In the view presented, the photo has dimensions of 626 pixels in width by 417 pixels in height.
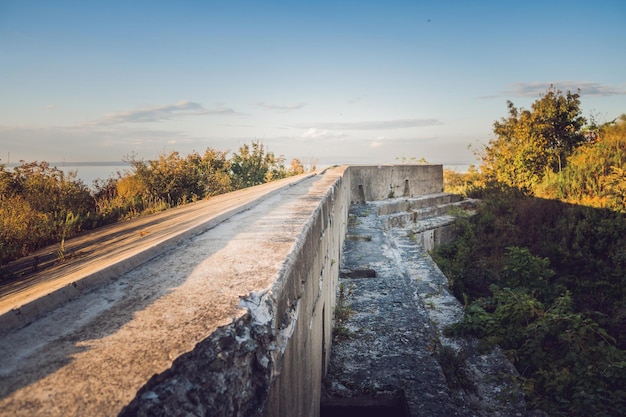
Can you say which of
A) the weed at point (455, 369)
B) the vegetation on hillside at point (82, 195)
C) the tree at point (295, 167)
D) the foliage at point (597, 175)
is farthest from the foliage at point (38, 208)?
the foliage at point (597, 175)

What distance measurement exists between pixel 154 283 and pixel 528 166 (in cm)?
1498

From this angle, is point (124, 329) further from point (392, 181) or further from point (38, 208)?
point (392, 181)

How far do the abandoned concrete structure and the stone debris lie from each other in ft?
3.32

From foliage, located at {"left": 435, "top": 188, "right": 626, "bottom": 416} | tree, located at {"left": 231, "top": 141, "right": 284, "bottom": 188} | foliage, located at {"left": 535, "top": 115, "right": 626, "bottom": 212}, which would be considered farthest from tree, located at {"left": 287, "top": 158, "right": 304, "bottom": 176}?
foliage, located at {"left": 535, "top": 115, "right": 626, "bottom": 212}

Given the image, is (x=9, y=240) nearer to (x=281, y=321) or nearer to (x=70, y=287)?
(x=70, y=287)

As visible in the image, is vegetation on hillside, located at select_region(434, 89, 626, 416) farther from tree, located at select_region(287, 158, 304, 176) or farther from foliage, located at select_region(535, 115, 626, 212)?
tree, located at select_region(287, 158, 304, 176)

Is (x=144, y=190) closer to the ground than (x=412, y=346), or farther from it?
farther from it

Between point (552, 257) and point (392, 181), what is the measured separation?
4794mm

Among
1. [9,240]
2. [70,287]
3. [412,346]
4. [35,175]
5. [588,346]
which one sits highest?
[35,175]

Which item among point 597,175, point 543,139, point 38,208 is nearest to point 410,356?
point 38,208

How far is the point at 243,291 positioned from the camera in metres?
1.21

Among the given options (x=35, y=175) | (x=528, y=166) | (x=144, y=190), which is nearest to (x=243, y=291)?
(x=35, y=175)

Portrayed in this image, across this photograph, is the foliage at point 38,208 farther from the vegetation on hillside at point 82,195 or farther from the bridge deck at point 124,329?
the bridge deck at point 124,329

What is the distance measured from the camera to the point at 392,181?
12.1 metres
